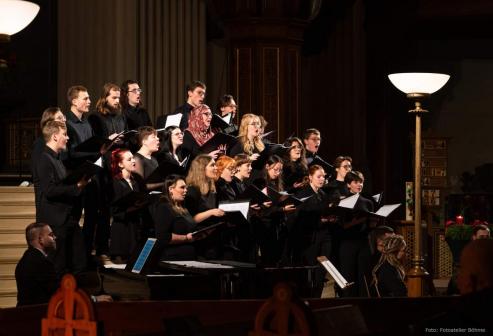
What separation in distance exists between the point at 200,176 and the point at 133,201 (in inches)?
27.6

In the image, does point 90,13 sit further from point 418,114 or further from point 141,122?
point 418,114

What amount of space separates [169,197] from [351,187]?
94.8 inches

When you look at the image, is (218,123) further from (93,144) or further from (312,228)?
(93,144)

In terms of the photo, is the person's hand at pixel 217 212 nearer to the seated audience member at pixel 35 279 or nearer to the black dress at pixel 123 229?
the black dress at pixel 123 229

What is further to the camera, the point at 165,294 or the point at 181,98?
the point at 181,98

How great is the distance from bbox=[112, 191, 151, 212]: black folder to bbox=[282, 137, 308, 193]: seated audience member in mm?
2032

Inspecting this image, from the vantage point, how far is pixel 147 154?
7934mm

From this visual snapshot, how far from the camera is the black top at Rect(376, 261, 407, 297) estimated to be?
7242mm

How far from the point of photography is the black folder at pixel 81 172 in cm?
674

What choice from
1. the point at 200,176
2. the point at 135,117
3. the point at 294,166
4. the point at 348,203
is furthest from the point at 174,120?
the point at 348,203

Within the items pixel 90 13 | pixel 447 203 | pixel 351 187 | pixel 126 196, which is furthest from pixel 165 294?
pixel 447 203

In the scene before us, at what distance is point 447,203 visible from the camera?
14625 mm

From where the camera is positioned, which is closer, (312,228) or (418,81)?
(418,81)

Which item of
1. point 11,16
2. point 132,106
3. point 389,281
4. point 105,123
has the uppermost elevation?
point 11,16
